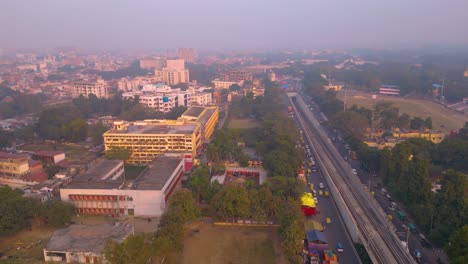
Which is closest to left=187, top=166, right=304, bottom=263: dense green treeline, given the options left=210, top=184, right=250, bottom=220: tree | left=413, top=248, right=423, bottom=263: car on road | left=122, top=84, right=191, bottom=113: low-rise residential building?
left=210, top=184, right=250, bottom=220: tree

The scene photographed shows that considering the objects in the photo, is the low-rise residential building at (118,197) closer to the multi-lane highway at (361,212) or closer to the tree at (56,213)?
the tree at (56,213)

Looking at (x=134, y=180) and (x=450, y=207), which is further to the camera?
(x=134, y=180)

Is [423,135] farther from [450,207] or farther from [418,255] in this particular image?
[418,255]

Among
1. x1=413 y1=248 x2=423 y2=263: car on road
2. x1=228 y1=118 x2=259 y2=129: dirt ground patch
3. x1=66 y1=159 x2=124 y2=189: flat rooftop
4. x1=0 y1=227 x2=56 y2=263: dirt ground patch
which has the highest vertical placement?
x1=66 y1=159 x2=124 y2=189: flat rooftop

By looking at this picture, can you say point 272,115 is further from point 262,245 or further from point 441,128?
point 262,245

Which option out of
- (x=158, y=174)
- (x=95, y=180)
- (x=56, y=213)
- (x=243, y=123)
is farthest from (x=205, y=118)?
(x=56, y=213)

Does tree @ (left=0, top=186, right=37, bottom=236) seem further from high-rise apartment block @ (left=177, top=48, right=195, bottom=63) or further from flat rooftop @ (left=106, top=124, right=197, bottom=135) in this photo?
high-rise apartment block @ (left=177, top=48, right=195, bottom=63)
